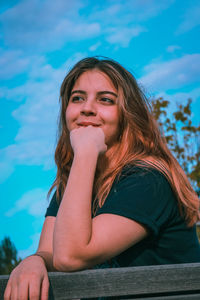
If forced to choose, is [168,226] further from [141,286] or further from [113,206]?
[141,286]

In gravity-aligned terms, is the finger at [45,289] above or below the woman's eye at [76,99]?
below

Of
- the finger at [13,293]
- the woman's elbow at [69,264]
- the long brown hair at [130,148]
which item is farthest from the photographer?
the long brown hair at [130,148]

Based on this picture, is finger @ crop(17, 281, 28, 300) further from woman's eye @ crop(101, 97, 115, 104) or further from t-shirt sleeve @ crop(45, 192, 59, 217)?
woman's eye @ crop(101, 97, 115, 104)

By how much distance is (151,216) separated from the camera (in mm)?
1884

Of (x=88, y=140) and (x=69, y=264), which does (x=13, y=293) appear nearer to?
(x=69, y=264)

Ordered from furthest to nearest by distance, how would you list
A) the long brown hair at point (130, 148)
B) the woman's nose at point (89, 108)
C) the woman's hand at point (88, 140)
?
the woman's nose at point (89, 108) → the long brown hair at point (130, 148) → the woman's hand at point (88, 140)

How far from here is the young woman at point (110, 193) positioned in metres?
1.73

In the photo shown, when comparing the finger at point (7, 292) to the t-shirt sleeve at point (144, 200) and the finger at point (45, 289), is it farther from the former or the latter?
the t-shirt sleeve at point (144, 200)

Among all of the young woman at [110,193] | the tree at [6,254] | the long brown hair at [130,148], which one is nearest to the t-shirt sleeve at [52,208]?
the young woman at [110,193]

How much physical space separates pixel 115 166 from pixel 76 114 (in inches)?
23.0

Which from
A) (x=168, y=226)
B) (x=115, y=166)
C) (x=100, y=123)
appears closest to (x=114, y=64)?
(x=100, y=123)

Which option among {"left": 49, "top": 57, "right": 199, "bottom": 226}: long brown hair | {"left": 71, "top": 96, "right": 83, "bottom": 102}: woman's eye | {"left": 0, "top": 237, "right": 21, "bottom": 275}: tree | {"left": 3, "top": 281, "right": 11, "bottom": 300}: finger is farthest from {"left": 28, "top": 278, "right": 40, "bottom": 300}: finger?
{"left": 0, "top": 237, "right": 21, "bottom": 275}: tree

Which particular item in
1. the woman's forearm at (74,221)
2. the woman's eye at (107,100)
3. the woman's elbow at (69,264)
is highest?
the woman's eye at (107,100)

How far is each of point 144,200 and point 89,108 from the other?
991 millimetres
